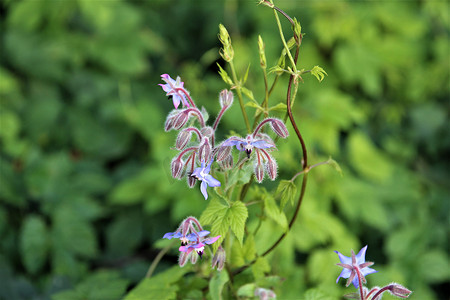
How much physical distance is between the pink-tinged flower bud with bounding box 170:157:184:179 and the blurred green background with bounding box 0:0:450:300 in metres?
0.90

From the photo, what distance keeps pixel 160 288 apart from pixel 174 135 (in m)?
1.53

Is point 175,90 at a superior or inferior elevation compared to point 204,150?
superior

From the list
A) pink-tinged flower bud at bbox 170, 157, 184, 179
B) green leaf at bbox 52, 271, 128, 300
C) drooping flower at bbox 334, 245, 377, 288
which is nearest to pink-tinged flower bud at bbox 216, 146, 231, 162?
pink-tinged flower bud at bbox 170, 157, 184, 179

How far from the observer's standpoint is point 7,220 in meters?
2.63

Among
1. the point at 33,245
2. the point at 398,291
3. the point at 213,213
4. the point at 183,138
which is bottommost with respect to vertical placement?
the point at 398,291

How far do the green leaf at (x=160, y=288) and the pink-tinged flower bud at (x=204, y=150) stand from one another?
0.50 metres

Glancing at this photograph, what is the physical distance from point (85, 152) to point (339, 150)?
1.72m

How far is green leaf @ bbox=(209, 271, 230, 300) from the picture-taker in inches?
54.5

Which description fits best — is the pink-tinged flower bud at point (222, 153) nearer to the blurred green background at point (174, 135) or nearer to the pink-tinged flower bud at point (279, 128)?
the pink-tinged flower bud at point (279, 128)

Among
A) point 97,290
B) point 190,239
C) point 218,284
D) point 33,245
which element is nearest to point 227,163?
point 190,239

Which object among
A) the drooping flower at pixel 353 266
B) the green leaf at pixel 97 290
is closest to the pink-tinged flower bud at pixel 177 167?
the drooping flower at pixel 353 266

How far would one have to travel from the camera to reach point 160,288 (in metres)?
1.51

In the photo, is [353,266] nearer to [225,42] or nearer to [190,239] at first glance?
[190,239]

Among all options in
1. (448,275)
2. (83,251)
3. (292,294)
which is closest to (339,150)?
(448,275)
